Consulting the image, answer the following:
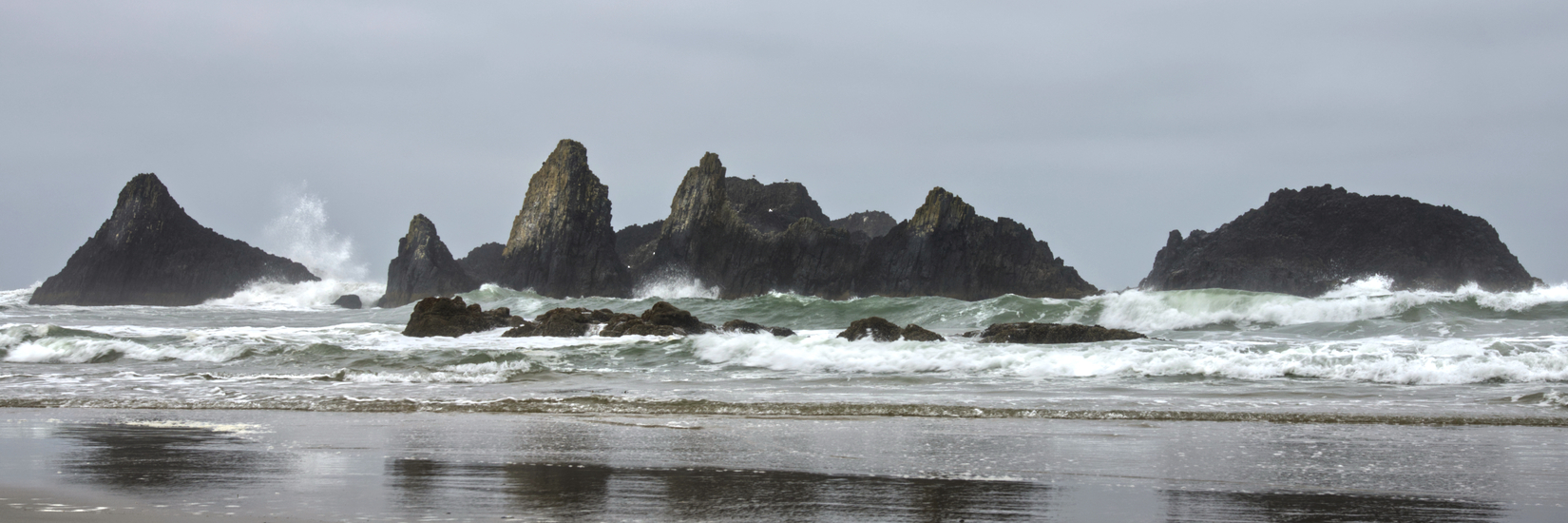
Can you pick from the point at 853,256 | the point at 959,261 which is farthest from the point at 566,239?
the point at 959,261

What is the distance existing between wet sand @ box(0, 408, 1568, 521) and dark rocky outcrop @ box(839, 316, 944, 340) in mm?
7886

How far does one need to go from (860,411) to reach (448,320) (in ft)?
46.4

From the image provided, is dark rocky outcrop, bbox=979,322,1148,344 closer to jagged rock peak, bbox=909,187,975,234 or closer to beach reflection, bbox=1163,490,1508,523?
beach reflection, bbox=1163,490,1508,523

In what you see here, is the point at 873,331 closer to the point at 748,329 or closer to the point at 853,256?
the point at 748,329

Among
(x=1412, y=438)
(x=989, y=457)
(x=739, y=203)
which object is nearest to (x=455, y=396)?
(x=989, y=457)

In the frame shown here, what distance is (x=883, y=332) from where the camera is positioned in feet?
49.2

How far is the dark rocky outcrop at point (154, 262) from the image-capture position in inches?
3027

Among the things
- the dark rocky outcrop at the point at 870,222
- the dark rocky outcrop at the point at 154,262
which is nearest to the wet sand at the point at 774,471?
the dark rocky outcrop at the point at 154,262

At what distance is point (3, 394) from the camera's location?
8898 mm

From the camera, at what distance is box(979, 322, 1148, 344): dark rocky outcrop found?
14539 millimetres

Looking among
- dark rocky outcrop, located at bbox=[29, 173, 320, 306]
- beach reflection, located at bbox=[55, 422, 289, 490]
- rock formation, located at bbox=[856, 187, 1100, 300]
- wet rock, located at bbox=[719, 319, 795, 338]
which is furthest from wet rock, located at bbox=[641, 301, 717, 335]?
dark rocky outcrop, located at bbox=[29, 173, 320, 306]

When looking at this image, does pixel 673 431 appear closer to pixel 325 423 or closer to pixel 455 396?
pixel 325 423

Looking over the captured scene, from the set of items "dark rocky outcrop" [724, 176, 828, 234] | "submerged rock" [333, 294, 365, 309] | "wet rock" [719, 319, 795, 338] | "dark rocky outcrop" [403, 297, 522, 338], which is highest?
"dark rocky outcrop" [724, 176, 828, 234]

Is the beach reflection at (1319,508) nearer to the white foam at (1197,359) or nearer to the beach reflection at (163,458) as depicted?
the beach reflection at (163,458)
